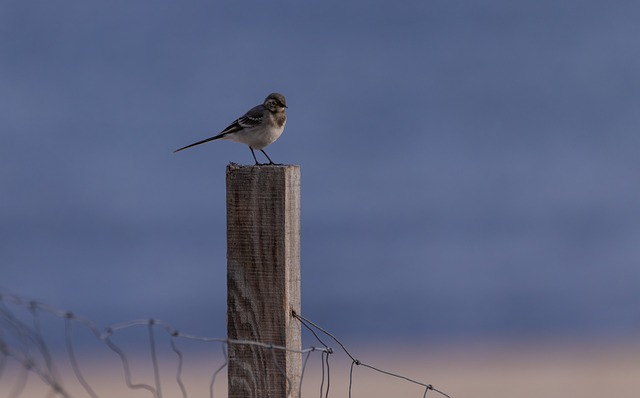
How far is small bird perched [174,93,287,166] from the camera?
9.30 m

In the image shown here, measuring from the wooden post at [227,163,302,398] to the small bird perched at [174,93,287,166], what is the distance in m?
4.32

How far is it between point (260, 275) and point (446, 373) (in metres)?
15.4

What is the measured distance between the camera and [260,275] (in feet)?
16.1

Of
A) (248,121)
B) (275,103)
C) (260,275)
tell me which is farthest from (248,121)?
(260,275)

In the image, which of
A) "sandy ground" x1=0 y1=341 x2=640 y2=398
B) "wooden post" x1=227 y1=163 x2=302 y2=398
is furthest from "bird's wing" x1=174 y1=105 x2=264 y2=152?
"sandy ground" x1=0 y1=341 x2=640 y2=398

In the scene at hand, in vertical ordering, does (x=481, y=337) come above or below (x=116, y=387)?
above

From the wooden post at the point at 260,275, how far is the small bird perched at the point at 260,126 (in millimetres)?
4317

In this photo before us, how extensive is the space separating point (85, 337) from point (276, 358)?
22.0 m

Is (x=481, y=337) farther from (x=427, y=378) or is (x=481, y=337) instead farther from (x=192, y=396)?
(x=192, y=396)

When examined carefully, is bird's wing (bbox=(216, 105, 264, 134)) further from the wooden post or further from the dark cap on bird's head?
the wooden post

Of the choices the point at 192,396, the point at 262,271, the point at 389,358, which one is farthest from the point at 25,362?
the point at 389,358

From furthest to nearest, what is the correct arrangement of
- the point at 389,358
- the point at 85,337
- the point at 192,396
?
the point at 85,337
the point at 389,358
the point at 192,396

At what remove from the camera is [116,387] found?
1853 cm

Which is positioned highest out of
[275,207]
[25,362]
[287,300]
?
[275,207]
